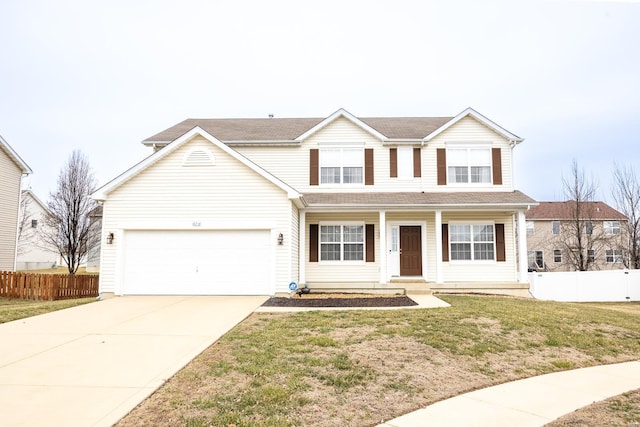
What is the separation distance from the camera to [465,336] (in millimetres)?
7746

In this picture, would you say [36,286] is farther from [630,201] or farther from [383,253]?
[630,201]

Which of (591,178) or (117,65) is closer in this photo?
(117,65)

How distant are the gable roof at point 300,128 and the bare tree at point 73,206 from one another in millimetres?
8688

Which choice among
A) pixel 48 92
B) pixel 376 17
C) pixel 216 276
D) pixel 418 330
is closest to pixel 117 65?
pixel 48 92

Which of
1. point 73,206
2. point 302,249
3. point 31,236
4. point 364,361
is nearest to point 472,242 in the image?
point 302,249

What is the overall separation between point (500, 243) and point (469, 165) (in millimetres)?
3479

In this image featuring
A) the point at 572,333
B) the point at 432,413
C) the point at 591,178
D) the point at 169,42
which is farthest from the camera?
the point at 591,178

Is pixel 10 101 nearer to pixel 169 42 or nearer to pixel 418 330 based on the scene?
pixel 169 42

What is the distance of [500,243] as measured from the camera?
17000 millimetres

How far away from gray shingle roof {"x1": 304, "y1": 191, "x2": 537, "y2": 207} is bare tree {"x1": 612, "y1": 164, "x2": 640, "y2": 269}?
11.7 meters

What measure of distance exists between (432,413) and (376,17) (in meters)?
8.57

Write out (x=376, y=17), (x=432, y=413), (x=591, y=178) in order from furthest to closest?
(x=591, y=178) → (x=376, y=17) → (x=432, y=413)

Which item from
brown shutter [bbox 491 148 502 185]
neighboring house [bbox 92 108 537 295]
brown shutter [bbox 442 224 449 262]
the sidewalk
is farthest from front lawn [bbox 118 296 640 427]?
brown shutter [bbox 491 148 502 185]

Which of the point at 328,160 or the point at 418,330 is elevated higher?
the point at 328,160
